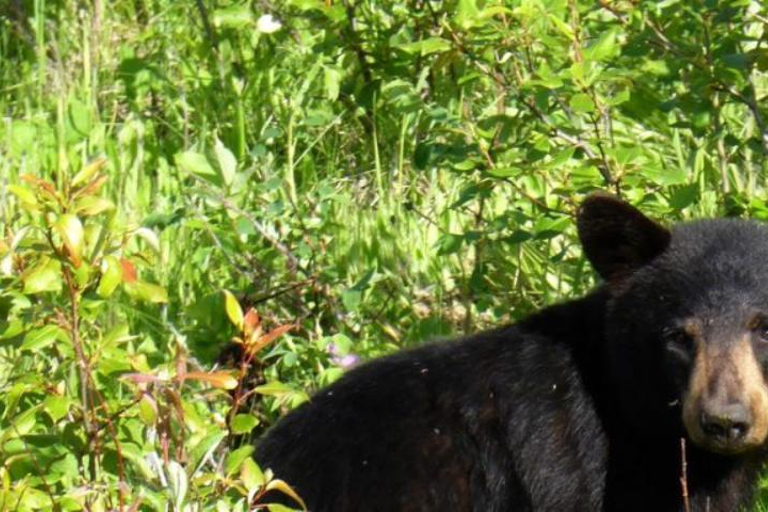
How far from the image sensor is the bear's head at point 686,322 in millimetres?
4496

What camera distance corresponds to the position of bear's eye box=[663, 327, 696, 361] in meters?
4.71

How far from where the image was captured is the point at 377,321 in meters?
6.55

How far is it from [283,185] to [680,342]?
2.35 metres

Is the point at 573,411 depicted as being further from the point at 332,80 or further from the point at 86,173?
the point at 332,80

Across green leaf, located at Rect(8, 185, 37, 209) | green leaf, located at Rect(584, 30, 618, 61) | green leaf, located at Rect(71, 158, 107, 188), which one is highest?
green leaf, located at Rect(584, 30, 618, 61)

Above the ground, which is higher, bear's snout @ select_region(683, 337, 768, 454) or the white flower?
the white flower

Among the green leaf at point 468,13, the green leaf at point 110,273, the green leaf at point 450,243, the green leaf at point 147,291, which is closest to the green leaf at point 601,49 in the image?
the green leaf at point 468,13

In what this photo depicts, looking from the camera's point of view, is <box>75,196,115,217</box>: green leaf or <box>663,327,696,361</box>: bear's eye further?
<box>663,327,696,361</box>: bear's eye

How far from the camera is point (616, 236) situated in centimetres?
498

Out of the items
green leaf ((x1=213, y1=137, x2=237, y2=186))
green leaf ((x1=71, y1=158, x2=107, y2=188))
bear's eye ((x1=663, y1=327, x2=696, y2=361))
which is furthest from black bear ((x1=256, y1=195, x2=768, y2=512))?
green leaf ((x1=71, y1=158, x2=107, y2=188))

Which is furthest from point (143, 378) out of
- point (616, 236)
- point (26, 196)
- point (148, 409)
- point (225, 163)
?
point (225, 163)

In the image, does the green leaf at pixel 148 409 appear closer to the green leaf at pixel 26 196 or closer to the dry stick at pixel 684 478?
the green leaf at pixel 26 196

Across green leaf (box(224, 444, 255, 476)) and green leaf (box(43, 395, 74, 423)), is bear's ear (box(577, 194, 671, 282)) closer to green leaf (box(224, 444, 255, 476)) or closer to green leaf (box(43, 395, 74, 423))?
green leaf (box(224, 444, 255, 476))

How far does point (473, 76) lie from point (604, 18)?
1535 millimetres
